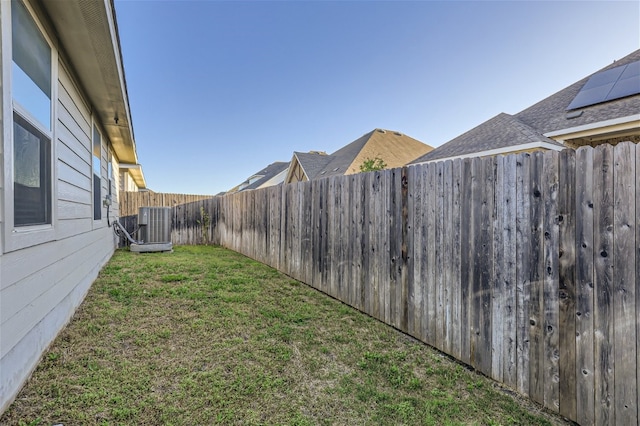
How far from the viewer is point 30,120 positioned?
2.17 meters

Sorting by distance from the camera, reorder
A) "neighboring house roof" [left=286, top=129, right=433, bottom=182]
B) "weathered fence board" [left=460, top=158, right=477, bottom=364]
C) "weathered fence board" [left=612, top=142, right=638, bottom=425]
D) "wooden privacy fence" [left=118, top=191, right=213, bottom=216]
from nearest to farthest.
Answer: "weathered fence board" [left=612, top=142, right=638, bottom=425], "weathered fence board" [left=460, top=158, right=477, bottom=364], "wooden privacy fence" [left=118, top=191, right=213, bottom=216], "neighboring house roof" [left=286, top=129, right=433, bottom=182]

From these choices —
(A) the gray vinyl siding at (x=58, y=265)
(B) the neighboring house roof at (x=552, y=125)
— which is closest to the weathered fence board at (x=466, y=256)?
(A) the gray vinyl siding at (x=58, y=265)

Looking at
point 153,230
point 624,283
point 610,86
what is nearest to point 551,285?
point 624,283

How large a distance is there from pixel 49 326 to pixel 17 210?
1076 millimetres

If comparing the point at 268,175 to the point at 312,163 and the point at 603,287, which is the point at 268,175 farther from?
the point at 603,287

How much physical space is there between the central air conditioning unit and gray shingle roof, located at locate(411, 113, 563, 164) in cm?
843

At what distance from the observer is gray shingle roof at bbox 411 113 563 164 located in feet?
23.7

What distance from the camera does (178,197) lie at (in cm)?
1190

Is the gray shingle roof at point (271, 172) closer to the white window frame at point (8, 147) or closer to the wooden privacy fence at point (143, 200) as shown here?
the wooden privacy fence at point (143, 200)

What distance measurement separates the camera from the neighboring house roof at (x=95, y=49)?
8.39 ft

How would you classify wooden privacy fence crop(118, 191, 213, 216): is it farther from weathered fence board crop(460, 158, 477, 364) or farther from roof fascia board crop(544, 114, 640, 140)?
roof fascia board crop(544, 114, 640, 140)

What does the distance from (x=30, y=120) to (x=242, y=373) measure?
2516 millimetres

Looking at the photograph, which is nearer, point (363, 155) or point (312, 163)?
point (363, 155)

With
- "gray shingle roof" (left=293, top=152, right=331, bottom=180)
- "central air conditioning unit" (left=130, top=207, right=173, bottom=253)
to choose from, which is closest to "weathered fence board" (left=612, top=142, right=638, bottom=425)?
"central air conditioning unit" (left=130, top=207, right=173, bottom=253)
